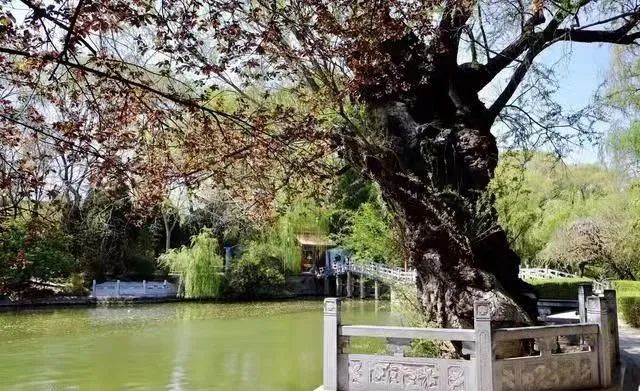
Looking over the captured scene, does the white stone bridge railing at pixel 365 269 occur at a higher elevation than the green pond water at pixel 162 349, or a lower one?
higher

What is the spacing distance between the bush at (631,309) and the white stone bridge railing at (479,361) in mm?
5132

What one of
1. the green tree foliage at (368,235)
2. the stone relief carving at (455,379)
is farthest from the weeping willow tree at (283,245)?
the stone relief carving at (455,379)

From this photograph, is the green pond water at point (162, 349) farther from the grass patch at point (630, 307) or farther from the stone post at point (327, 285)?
the stone post at point (327, 285)

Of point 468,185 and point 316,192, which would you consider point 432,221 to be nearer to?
point 468,185

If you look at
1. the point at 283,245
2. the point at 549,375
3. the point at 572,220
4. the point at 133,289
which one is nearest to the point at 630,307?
the point at 549,375

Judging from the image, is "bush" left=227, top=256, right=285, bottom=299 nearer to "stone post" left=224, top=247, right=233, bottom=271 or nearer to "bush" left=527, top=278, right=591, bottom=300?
"stone post" left=224, top=247, right=233, bottom=271

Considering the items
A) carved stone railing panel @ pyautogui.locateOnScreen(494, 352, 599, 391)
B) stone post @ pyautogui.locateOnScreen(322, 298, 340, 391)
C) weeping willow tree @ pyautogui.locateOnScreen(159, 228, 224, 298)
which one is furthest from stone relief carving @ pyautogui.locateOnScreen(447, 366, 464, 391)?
weeping willow tree @ pyautogui.locateOnScreen(159, 228, 224, 298)

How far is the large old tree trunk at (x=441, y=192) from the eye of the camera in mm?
5770

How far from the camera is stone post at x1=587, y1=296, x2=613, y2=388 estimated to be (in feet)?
16.6

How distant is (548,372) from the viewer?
4.79 m

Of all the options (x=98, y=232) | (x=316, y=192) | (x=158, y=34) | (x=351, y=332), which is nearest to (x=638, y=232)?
(x=351, y=332)

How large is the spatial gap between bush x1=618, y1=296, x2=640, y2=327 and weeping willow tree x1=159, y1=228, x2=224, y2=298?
1322cm

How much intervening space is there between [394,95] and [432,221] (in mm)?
1416

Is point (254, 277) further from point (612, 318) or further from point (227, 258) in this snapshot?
point (612, 318)
